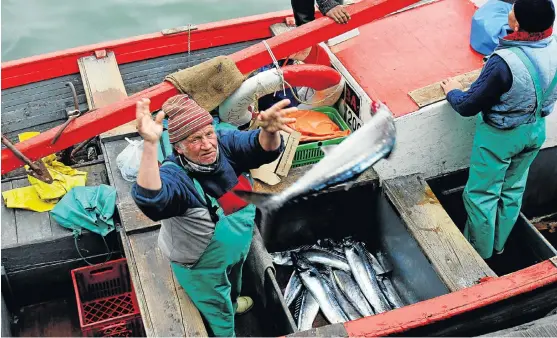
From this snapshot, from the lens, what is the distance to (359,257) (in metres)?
5.62

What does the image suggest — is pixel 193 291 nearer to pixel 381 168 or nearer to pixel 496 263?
pixel 381 168

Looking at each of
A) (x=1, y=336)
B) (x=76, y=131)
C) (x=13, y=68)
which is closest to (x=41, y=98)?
(x=13, y=68)

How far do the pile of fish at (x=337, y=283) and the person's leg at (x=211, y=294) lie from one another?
Result: 803 millimetres

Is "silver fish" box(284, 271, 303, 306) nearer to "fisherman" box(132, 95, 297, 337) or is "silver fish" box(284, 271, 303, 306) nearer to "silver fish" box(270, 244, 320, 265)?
"silver fish" box(270, 244, 320, 265)

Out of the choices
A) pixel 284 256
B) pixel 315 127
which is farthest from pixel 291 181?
pixel 284 256

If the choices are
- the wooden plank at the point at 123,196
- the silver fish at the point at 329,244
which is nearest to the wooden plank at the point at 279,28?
the wooden plank at the point at 123,196

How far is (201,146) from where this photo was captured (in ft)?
12.2

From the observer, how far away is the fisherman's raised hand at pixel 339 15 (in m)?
5.66

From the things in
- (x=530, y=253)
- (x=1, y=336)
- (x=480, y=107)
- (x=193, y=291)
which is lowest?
(x=530, y=253)

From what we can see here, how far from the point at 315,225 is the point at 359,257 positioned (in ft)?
1.59

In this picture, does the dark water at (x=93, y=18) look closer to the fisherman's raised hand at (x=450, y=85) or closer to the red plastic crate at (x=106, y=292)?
the red plastic crate at (x=106, y=292)

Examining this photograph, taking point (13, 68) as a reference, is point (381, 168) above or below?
below

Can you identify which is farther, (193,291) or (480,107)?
(480,107)

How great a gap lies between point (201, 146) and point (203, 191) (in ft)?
1.06
